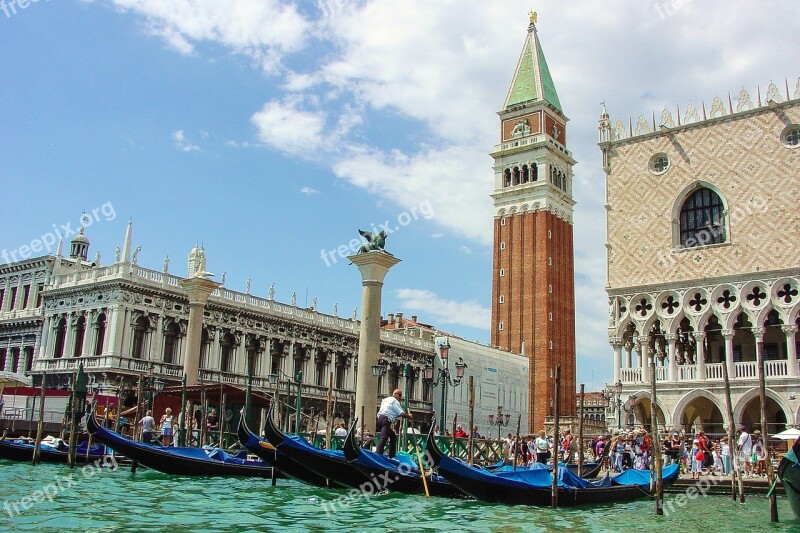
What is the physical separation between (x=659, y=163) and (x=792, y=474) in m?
17.0

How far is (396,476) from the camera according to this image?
12.8 metres

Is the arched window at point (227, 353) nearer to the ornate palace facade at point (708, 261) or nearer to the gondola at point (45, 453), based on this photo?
the gondola at point (45, 453)

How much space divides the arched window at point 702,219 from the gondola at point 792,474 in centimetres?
1459

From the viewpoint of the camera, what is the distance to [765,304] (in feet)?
74.4

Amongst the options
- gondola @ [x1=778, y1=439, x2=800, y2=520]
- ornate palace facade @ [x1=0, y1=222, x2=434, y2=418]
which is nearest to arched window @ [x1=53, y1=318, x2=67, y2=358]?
ornate palace facade @ [x1=0, y1=222, x2=434, y2=418]

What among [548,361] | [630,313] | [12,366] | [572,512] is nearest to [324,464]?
[572,512]

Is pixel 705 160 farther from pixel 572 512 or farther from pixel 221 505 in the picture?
pixel 221 505

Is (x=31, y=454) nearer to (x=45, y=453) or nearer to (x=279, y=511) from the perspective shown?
(x=45, y=453)

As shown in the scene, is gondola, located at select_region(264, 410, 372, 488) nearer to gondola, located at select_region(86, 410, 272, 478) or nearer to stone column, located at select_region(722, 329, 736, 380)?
gondola, located at select_region(86, 410, 272, 478)

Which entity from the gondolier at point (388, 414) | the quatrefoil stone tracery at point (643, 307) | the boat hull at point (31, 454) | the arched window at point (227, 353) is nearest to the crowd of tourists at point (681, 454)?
the gondolier at point (388, 414)

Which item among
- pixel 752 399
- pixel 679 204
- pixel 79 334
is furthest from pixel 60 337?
pixel 752 399

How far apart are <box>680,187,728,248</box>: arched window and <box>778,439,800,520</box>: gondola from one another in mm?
14585

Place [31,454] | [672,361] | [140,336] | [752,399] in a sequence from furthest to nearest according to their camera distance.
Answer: [140,336], [672,361], [752,399], [31,454]

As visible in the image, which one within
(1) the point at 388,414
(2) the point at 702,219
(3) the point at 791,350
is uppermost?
(2) the point at 702,219
